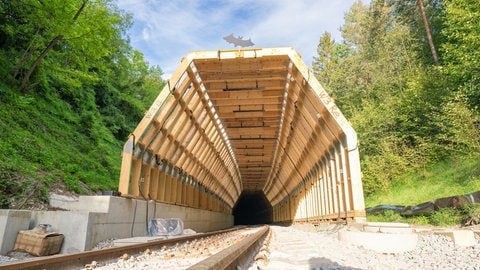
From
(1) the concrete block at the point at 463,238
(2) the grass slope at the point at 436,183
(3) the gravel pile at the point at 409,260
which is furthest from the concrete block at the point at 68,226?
(2) the grass slope at the point at 436,183

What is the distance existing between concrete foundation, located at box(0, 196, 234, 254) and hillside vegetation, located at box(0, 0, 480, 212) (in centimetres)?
203

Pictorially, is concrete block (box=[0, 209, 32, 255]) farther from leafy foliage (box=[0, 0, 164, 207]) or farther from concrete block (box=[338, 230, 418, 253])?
concrete block (box=[338, 230, 418, 253])

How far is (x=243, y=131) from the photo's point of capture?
1698cm

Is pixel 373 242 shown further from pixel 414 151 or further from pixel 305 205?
pixel 414 151

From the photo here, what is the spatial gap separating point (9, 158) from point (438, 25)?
95.8ft

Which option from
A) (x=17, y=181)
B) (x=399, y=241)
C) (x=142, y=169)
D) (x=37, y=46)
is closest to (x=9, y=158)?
(x=17, y=181)

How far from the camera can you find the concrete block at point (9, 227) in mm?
5359

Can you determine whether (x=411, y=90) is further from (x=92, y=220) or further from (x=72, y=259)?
(x=72, y=259)

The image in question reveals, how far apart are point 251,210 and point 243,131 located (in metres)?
34.8

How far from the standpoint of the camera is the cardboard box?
5363mm

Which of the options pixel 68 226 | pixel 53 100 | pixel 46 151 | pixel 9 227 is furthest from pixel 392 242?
pixel 53 100

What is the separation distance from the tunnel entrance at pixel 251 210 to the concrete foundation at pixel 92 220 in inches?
1286

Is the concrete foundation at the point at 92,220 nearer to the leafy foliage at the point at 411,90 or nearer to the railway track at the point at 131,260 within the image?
the railway track at the point at 131,260

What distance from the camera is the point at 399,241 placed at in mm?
5984
